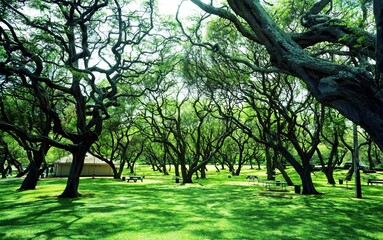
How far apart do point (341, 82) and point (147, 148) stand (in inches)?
1819

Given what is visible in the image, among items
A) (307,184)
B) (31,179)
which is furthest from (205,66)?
(31,179)

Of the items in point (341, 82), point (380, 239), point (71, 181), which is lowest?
point (380, 239)

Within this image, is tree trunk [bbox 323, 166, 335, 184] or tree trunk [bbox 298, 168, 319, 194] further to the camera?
tree trunk [bbox 323, 166, 335, 184]

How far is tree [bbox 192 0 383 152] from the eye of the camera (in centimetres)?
441

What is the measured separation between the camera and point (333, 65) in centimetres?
500

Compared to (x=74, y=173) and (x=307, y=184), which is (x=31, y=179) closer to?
(x=74, y=173)

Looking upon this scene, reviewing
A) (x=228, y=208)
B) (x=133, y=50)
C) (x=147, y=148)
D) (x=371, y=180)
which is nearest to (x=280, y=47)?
(x=228, y=208)

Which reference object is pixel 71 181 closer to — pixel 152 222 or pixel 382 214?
pixel 152 222

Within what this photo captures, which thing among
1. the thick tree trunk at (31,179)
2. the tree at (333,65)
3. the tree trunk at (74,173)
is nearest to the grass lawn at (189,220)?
the tree trunk at (74,173)

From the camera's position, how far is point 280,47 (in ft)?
18.2

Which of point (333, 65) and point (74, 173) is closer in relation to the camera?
point (333, 65)

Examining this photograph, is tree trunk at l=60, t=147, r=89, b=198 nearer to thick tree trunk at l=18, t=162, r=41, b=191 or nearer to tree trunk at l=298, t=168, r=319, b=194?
thick tree trunk at l=18, t=162, r=41, b=191

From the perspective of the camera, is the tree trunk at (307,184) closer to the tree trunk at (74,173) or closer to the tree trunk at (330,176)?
the tree trunk at (330,176)

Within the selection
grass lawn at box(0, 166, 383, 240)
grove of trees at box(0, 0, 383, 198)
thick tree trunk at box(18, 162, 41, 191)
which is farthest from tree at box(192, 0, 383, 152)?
thick tree trunk at box(18, 162, 41, 191)
